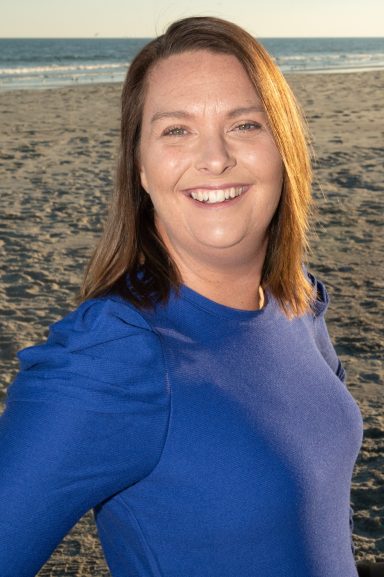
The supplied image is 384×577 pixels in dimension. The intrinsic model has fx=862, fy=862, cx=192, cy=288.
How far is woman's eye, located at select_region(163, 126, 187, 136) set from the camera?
1.70 metres

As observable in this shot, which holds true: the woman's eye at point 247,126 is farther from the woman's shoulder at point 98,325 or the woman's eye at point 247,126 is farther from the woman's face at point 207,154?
the woman's shoulder at point 98,325

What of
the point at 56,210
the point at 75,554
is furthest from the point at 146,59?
the point at 56,210

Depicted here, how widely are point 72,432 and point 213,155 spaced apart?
65 centimetres

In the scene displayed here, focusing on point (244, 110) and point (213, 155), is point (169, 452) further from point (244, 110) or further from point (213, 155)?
Answer: point (244, 110)

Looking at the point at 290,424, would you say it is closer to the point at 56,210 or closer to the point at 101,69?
the point at 56,210

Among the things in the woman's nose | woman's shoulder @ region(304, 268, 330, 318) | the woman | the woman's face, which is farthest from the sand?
the woman's nose

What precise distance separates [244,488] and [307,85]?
80.6ft

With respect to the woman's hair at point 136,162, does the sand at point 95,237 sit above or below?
below

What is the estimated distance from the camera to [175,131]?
1710 millimetres

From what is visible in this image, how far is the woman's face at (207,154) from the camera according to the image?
1687 millimetres

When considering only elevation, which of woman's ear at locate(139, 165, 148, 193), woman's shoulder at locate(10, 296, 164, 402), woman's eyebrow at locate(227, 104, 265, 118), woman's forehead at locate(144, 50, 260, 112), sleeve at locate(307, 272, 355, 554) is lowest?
sleeve at locate(307, 272, 355, 554)

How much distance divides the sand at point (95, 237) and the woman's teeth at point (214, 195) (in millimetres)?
2087

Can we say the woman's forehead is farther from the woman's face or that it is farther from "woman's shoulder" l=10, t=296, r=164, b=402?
"woman's shoulder" l=10, t=296, r=164, b=402

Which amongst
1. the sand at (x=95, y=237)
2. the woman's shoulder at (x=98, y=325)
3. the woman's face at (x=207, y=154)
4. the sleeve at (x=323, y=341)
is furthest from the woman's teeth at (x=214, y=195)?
the sand at (x=95, y=237)
